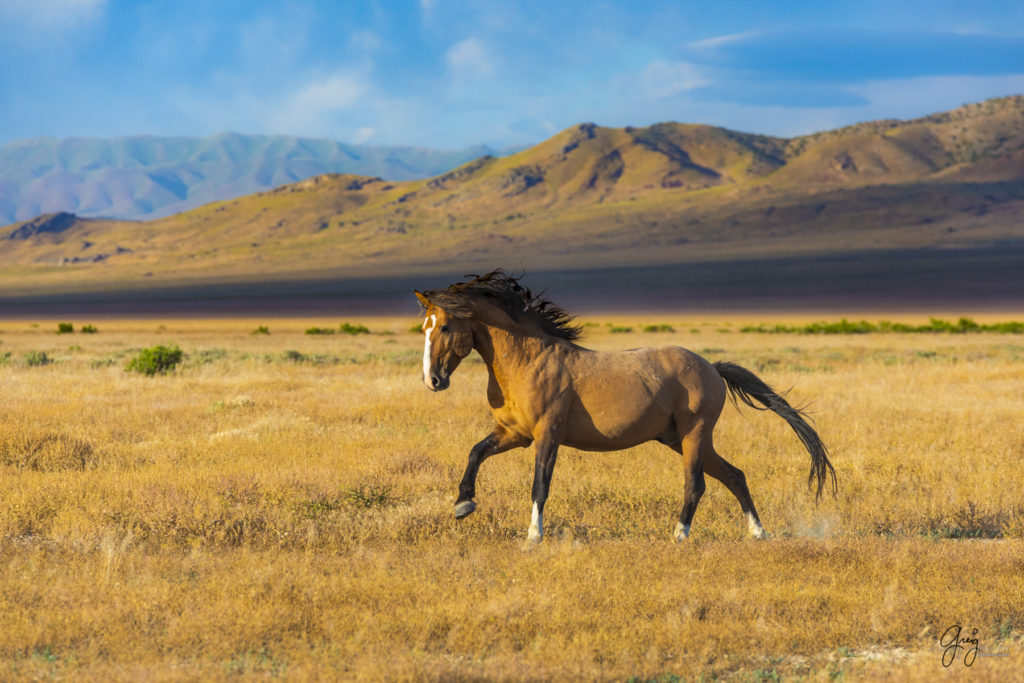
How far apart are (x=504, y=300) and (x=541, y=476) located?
58.2 inches

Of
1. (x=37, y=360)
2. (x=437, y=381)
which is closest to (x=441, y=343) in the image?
(x=437, y=381)

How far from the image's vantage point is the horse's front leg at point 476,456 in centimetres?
793

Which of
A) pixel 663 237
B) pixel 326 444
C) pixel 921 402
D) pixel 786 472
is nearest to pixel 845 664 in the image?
pixel 786 472

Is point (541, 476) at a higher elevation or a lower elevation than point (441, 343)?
lower

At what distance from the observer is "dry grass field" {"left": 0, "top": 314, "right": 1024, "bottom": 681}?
5445 millimetres

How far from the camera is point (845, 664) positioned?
5473mm

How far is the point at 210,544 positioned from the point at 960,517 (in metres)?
6.68

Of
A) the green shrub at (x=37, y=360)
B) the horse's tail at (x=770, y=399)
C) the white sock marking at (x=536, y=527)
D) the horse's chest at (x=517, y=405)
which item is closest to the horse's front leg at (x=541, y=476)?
the white sock marking at (x=536, y=527)

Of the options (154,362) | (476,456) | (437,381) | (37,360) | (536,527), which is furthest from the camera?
(37,360)

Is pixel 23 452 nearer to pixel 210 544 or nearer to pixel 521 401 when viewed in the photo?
pixel 210 544

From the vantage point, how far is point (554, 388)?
7848mm

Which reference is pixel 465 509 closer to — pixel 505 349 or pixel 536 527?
pixel 536 527
